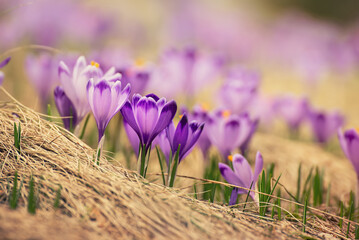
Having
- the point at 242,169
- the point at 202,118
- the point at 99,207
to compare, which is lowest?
the point at 99,207

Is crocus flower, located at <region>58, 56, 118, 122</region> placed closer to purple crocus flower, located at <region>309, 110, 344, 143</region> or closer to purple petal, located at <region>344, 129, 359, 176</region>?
purple petal, located at <region>344, 129, 359, 176</region>

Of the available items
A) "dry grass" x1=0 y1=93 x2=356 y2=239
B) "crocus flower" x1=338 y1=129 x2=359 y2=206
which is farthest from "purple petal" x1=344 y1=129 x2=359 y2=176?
"dry grass" x1=0 y1=93 x2=356 y2=239

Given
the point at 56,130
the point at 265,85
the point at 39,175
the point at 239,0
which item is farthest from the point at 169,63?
the point at 239,0

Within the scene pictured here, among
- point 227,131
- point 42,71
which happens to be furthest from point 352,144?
point 42,71

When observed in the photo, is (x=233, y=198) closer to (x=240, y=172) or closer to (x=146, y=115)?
(x=240, y=172)

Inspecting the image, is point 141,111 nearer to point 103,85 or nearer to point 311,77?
point 103,85

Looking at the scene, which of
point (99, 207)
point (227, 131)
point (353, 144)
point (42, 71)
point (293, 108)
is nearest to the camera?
point (99, 207)

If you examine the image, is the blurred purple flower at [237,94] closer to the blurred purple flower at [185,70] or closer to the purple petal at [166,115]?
the blurred purple flower at [185,70]
